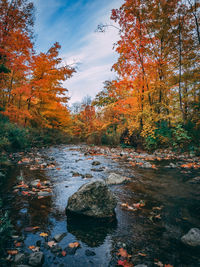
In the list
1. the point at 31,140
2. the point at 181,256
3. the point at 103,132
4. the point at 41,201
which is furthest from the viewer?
the point at 103,132

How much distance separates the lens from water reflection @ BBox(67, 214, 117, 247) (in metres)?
2.32

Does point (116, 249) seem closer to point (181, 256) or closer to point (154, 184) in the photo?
point (181, 256)

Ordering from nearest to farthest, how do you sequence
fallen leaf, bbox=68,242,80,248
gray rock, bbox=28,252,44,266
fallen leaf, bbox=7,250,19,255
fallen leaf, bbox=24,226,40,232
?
gray rock, bbox=28,252,44,266, fallen leaf, bbox=7,250,19,255, fallen leaf, bbox=68,242,80,248, fallen leaf, bbox=24,226,40,232

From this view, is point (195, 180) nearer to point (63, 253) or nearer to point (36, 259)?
point (63, 253)

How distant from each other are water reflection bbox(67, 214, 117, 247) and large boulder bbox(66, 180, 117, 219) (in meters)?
0.11

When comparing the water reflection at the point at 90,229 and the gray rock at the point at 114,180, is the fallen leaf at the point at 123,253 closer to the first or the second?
the water reflection at the point at 90,229

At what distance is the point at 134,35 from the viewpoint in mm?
10922

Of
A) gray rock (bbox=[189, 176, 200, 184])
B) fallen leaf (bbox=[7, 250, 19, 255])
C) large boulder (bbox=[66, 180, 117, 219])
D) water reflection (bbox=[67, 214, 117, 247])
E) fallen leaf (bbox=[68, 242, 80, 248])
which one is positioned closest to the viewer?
fallen leaf (bbox=[7, 250, 19, 255])

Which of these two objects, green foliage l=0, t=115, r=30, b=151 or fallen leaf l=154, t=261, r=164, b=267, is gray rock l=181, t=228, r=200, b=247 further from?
green foliage l=0, t=115, r=30, b=151

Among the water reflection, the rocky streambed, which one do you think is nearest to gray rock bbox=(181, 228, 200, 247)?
the rocky streambed

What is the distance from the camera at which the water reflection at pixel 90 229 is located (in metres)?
2.32

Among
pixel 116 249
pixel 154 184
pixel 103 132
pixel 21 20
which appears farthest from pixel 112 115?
pixel 116 249

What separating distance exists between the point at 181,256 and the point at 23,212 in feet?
9.05

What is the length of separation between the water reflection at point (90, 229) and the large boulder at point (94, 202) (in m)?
0.11
